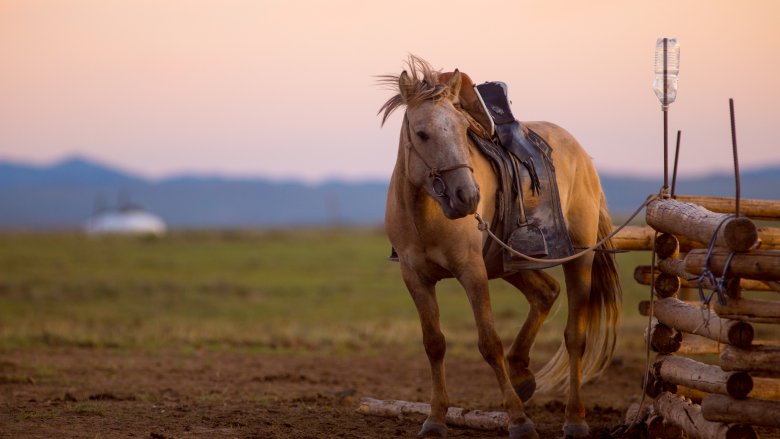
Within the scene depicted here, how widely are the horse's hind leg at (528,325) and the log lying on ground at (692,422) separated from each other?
4.39 feet

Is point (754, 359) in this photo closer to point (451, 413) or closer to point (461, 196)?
point (461, 196)

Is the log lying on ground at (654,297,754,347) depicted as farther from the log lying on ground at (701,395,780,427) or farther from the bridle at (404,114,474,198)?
the bridle at (404,114,474,198)

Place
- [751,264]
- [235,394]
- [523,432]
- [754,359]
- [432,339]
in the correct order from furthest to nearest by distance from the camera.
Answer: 1. [235,394]
2. [432,339]
3. [523,432]
4. [754,359]
5. [751,264]

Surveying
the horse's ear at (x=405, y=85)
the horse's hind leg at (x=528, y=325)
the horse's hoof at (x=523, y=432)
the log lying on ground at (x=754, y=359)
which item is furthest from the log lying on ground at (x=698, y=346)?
the horse's ear at (x=405, y=85)

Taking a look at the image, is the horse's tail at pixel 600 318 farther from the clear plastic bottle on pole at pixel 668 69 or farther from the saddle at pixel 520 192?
the clear plastic bottle on pole at pixel 668 69

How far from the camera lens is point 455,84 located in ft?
23.3

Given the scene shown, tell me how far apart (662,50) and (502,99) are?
57.0 inches

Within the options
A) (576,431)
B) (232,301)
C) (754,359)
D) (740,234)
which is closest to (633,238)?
(576,431)

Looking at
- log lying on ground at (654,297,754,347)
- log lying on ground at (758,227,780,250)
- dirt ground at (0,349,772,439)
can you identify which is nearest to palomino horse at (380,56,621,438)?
dirt ground at (0,349,772,439)

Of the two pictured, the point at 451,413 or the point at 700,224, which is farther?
the point at 451,413

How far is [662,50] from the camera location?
745cm

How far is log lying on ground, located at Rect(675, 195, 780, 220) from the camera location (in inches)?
316

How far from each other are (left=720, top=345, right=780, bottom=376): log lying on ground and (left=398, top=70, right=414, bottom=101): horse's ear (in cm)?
299

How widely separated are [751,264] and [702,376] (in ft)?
4.30
